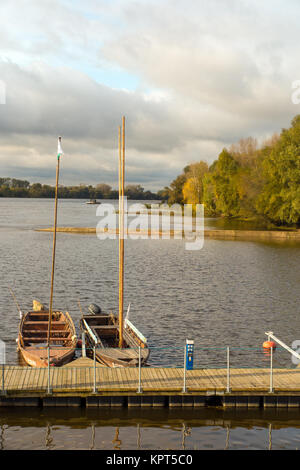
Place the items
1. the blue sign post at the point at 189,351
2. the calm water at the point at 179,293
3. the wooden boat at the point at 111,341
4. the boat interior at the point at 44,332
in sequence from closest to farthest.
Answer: the blue sign post at the point at 189,351 < the wooden boat at the point at 111,341 < the boat interior at the point at 44,332 < the calm water at the point at 179,293

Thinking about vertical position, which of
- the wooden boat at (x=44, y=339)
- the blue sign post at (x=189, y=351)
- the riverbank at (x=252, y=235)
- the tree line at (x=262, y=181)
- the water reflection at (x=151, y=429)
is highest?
the tree line at (x=262, y=181)

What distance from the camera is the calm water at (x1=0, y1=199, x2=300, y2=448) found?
28109mm

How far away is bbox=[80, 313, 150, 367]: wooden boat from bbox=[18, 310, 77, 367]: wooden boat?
1.15 m

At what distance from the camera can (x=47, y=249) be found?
79.1 meters

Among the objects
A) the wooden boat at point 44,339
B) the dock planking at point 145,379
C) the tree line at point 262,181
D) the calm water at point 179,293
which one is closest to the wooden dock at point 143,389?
the dock planking at point 145,379

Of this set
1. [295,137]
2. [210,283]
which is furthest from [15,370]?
[295,137]

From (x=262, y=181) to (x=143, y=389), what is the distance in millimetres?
89200

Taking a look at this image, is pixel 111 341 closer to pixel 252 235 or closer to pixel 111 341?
pixel 111 341

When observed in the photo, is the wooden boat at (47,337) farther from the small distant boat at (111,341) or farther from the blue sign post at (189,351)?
the blue sign post at (189,351)

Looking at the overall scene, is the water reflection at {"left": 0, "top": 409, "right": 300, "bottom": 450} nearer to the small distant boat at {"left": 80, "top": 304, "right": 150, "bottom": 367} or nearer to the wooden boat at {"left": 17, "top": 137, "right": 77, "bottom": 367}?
the wooden boat at {"left": 17, "top": 137, "right": 77, "bottom": 367}

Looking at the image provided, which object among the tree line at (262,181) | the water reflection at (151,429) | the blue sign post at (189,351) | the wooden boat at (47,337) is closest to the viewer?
the water reflection at (151,429)

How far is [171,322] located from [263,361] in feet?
29.4

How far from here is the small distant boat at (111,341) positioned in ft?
78.0

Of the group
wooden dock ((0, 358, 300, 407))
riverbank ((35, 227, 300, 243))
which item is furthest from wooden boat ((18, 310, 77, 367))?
riverbank ((35, 227, 300, 243))
